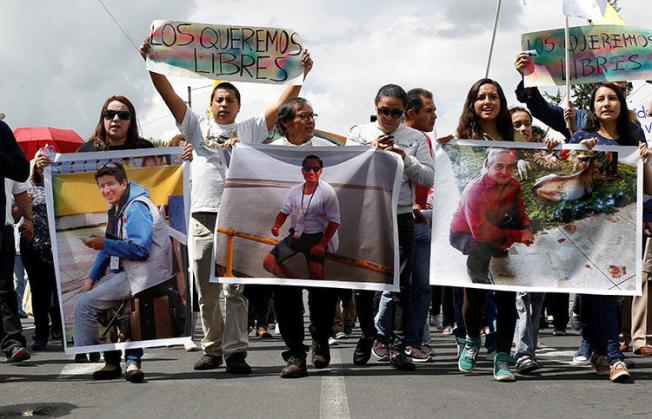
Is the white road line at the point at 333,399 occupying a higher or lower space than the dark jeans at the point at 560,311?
higher

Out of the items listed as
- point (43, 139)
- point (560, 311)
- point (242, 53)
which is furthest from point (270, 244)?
point (43, 139)

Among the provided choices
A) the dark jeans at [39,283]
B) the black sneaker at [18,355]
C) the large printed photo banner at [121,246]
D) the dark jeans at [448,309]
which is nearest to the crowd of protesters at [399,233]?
the large printed photo banner at [121,246]

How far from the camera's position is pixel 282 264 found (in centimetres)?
779

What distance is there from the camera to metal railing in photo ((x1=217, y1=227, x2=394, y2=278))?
778 centimetres

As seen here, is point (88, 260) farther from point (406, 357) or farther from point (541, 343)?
point (541, 343)

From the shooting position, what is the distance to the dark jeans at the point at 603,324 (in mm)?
7480

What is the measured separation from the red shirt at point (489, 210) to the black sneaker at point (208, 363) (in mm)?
2051

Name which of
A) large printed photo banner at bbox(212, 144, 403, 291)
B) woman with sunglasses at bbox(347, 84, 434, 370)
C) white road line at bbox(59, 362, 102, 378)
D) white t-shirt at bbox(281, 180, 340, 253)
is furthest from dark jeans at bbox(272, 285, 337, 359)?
white road line at bbox(59, 362, 102, 378)

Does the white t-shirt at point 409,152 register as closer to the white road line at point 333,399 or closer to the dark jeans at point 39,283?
the white road line at point 333,399

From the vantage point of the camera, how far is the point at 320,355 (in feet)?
26.0

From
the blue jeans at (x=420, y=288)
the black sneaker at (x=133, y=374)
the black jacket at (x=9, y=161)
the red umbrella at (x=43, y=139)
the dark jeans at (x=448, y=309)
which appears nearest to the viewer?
the black sneaker at (x=133, y=374)

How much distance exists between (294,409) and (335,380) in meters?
1.25

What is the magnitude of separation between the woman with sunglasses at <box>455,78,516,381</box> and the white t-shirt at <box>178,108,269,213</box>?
1634mm

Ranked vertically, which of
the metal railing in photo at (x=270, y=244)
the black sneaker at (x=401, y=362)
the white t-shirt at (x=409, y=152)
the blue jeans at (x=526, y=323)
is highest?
the white t-shirt at (x=409, y=152)
